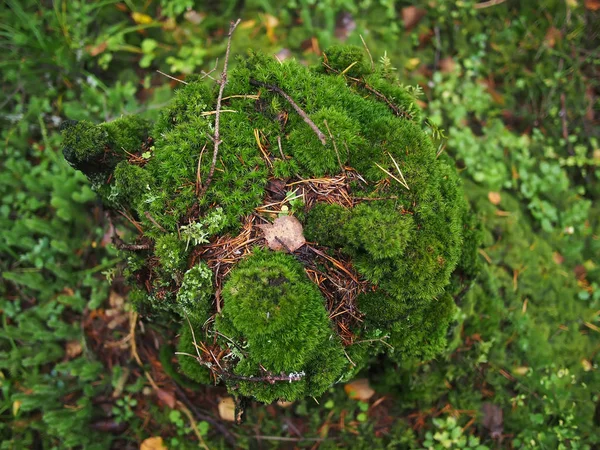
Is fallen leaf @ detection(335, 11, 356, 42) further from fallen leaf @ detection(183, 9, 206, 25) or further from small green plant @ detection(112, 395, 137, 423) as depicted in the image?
small green plant @ detection(112, 395, 137, 423)

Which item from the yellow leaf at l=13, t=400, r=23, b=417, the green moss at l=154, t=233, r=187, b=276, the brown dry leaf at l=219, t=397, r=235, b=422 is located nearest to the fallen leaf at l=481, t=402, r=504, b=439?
the brown dry leaf at l=219, t=397, r=235, b=422

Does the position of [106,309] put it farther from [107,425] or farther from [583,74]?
[583,74]

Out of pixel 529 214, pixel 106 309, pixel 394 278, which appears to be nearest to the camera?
pixel 394 278

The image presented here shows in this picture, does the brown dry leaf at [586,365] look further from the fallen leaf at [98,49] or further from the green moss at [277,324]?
the fallen leaf at [98,49]

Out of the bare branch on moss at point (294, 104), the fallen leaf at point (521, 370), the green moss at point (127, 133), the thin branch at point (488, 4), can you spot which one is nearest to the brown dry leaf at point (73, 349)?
the green moss at point (127, 133)

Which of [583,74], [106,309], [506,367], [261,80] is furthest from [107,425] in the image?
[583,74]
